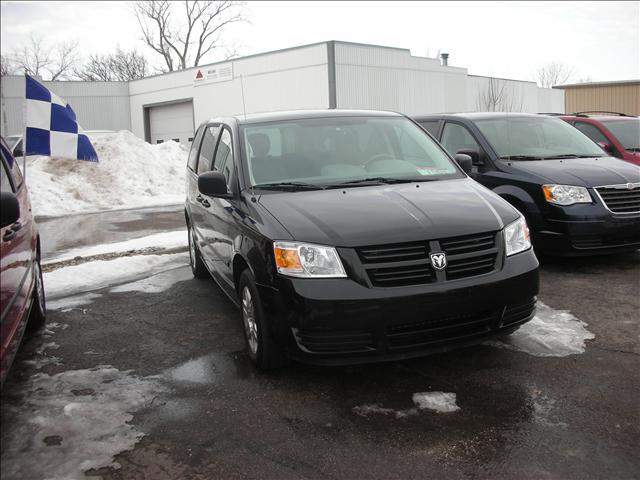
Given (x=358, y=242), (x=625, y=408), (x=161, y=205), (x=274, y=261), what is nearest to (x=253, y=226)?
(x=274, y=261)

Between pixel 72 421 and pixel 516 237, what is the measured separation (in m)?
2.87

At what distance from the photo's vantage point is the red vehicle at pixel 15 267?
3125 millimetres

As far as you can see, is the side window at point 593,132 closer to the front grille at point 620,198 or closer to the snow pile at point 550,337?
the front grille at point 620,198

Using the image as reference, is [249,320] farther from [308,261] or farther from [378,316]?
[378,316]

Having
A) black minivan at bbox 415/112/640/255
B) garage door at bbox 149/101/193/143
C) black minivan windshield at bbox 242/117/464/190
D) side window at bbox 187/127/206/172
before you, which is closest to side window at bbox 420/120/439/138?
black minivan at bbox 415/112/640/255

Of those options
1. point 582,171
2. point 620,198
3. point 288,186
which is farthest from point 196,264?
point 620,198

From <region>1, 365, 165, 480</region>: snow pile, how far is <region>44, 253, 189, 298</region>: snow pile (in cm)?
255

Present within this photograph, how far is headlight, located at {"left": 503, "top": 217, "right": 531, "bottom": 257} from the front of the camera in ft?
12.6

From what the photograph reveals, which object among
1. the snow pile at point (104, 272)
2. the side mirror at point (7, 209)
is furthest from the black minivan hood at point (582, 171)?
the side mirror at point (7, 209)

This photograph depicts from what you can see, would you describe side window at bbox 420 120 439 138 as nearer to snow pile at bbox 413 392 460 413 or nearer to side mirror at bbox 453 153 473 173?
side mirror at bbox 453 153 473 173

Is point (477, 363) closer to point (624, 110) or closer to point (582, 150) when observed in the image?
point (582, 150)

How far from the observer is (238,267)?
4211 millimetres

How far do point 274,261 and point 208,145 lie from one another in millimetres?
2659

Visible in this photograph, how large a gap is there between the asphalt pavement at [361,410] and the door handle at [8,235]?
0.95m
